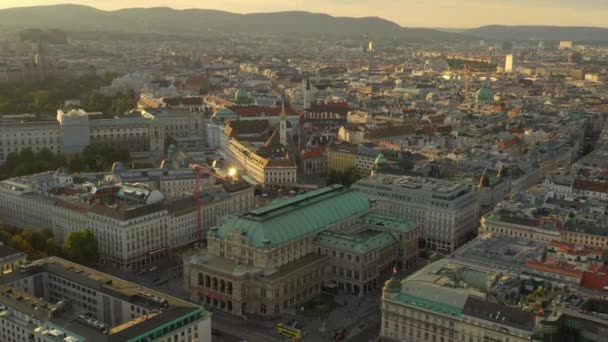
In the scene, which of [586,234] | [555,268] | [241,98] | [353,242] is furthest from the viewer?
[241,98]

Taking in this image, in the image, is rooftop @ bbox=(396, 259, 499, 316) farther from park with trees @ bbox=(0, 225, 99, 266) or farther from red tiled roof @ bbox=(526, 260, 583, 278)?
park with trees @ bbox=(0, 225, 99, 266)

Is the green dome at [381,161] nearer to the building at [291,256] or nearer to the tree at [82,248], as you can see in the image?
the building at [291,256]

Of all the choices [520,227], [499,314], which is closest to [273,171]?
[520,227]

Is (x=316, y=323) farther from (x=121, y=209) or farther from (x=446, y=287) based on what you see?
(x=121, y=209)

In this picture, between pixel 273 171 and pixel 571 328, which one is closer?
pixel 571 328

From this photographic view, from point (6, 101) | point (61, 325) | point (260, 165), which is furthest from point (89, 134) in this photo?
point (61, 325)

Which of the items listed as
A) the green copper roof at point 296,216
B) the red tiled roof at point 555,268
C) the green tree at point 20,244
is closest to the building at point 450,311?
the red tiled roof at point 555,268

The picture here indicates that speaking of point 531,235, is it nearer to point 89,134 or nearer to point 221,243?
point 221,243

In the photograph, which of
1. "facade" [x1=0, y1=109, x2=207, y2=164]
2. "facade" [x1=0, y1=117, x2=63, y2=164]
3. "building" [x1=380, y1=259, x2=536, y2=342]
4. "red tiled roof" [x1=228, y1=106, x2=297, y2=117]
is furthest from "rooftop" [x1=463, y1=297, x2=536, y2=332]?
"red tiled roof" [x1=228, y1=106, x2=297, y2=117]
